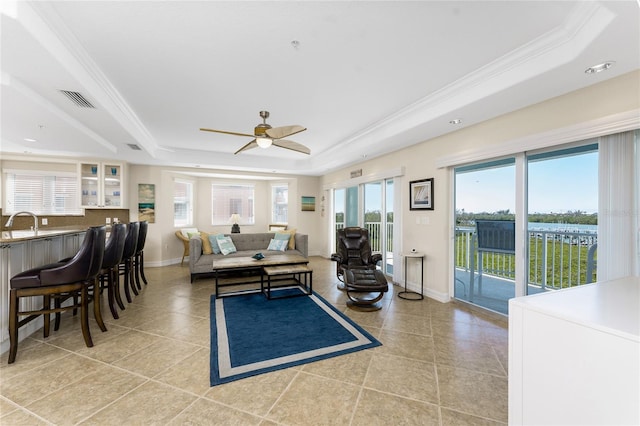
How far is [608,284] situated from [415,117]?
8.79 ft

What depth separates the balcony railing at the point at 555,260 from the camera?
267 centimetres

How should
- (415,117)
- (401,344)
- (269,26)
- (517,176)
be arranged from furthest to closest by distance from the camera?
(415,117) → (517,176) → (401,344) → (269,26)

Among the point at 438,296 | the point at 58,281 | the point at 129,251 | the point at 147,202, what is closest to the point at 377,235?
the point at 438,296

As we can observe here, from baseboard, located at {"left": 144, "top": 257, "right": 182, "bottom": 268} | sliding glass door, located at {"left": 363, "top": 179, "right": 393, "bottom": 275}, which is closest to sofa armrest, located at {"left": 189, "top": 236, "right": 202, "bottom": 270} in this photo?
baseboard, located at {"left": 144, "top": 257, "right": 182, "bottom": 268}

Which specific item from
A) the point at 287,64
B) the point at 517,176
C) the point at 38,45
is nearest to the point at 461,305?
the point at 517,176

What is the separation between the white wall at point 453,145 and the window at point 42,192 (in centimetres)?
646

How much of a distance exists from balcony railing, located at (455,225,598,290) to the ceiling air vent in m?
5.22

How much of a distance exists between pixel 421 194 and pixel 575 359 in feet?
11.4

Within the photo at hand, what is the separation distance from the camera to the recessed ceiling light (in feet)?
6.82

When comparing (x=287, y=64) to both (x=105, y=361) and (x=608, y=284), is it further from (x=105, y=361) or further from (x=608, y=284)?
(x=105, y=361)

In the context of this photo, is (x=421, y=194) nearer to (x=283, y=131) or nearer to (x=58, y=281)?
(x=283, y=131)

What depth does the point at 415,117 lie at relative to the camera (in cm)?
361

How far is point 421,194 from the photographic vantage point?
4.37m

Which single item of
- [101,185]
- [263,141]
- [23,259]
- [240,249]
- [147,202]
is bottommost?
[240,249]
